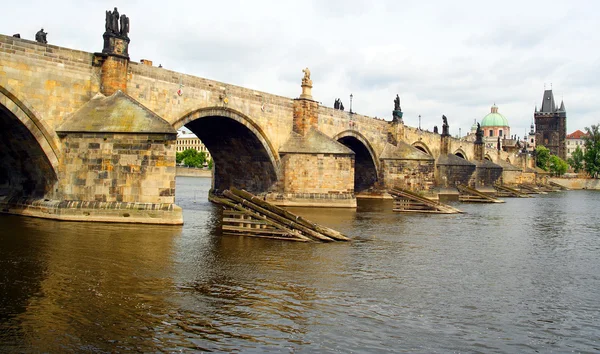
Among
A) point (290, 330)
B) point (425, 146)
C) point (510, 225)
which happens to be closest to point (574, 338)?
point (290, 330)

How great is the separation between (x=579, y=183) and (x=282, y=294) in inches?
4426

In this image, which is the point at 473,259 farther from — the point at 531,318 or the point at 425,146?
the point at 425,146

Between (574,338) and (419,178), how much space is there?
1647 inches

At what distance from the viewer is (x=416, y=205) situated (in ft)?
114

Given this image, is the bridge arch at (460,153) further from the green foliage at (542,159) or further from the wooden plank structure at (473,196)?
the green foliage at (542,159)

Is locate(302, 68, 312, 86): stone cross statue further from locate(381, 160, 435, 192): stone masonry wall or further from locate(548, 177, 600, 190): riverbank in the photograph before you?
locate(548, 177, 600, 190): riverbank

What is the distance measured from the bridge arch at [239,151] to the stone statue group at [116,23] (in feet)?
28.5

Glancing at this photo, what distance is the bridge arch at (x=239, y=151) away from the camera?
113ft

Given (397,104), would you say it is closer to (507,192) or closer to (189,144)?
(507,192)

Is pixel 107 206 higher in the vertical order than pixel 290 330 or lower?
higher

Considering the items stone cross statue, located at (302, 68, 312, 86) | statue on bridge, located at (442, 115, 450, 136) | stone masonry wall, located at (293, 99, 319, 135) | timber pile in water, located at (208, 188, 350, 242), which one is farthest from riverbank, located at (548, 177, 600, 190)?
timber pile in water, located at (208, 188, 350, 242)

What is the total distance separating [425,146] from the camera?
6456 cm

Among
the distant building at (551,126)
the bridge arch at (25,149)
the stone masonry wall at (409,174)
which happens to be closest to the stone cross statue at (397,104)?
the stone masonry wall at (409,174)

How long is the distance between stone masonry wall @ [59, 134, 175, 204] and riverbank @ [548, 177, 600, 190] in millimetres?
104983
